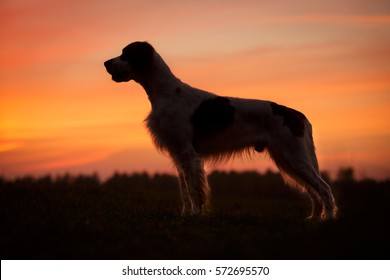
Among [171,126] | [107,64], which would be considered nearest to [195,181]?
[171,126]

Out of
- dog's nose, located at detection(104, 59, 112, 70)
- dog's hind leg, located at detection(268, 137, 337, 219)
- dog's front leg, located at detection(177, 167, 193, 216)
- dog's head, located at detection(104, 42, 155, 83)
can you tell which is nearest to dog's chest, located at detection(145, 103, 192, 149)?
dog's front leg, located at detection(177, 167, 193, 216)

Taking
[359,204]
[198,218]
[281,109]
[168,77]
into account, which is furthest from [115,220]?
[359,204]

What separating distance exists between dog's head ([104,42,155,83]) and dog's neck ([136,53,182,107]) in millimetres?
107

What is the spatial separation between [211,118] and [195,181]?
1.06 metres

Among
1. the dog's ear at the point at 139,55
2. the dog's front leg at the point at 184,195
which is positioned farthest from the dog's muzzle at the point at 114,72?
the dog's front leg at the point at 184,195

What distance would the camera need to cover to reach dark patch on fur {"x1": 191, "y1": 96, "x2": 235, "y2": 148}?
844cm

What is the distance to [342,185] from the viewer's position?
9.59 meters

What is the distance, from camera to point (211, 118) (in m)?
8.48

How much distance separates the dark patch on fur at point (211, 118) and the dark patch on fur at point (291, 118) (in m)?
0.70

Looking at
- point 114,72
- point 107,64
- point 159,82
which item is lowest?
point 159,82

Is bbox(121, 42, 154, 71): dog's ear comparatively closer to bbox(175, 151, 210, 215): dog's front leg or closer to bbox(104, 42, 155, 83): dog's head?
bbox(104, 42, 155, 83): dog's head

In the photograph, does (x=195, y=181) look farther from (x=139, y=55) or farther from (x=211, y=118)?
(x=139, y=55)

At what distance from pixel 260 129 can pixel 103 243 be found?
3.86m

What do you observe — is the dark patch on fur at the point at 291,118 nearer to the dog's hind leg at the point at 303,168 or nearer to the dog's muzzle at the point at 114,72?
the dog's hind leg at the point at 303,168
